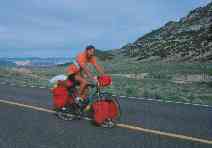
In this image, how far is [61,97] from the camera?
8781 mm

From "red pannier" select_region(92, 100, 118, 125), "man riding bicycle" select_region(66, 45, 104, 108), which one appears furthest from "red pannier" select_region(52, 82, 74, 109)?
"red pannier" select_region(92, 100, 118, 125)

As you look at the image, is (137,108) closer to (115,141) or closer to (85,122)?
(85,122)

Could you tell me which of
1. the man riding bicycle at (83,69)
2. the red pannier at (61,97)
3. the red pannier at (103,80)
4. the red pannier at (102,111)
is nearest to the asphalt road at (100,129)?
the red pannier at (102,111)

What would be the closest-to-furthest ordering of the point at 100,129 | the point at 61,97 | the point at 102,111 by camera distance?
1. the point at 100,129
2. the point at 102,111
3. the point at 61,97

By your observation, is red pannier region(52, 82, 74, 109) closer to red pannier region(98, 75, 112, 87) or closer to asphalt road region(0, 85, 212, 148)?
asphalt road region(0, 85, 212, 148)

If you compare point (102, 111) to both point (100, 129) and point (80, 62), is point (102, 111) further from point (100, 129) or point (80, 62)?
point (80, 62)

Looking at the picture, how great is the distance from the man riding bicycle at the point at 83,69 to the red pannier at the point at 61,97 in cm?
27

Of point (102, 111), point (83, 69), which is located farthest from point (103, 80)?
point (102, 111)

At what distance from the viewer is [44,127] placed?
314 inches

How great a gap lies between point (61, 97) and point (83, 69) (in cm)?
94

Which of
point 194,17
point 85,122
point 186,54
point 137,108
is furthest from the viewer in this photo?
point 194,17

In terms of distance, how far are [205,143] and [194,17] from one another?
13146 cm

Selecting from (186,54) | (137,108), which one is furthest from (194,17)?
(137,108)

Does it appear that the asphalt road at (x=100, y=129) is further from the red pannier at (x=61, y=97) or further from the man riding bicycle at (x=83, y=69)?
the man riding bicycle at (x=83, y=69)
